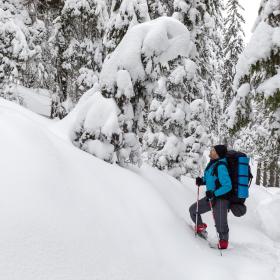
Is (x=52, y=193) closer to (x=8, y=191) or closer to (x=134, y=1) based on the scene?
(x=8, y=191)

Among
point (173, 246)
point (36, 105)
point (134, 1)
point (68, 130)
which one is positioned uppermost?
point (134, 1)

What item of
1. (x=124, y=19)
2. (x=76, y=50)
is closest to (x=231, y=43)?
(x=76, y=50)

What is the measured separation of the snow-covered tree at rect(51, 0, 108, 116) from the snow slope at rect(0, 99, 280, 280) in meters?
12.8

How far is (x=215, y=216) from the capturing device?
722 cm

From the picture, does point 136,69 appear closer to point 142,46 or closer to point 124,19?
point 142,46

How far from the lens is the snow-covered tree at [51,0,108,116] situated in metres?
17.9

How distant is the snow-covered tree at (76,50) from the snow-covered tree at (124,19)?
632 cm

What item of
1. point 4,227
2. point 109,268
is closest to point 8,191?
point 4,227

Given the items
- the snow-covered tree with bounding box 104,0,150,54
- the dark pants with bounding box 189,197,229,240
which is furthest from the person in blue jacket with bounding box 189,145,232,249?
the snow-covered tree with bounding box 104,0,150,54

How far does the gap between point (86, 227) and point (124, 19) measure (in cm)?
852

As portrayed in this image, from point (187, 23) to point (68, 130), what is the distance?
30.7 ft

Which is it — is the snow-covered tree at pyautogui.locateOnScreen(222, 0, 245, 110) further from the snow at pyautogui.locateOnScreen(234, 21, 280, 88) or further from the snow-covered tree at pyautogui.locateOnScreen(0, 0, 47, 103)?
the snow at pyautogui.locateOnScreen(234, 21, 280, 88)

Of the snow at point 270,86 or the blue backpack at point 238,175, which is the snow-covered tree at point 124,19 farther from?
the blue backpack at point 238,175

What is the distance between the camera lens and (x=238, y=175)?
702 centimetres
